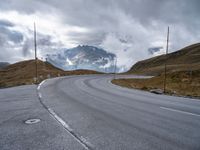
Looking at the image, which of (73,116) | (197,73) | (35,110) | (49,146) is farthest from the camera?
(197,73)

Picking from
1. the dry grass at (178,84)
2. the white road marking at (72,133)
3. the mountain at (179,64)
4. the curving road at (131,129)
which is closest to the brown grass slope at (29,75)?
the dry grass at (178,84)

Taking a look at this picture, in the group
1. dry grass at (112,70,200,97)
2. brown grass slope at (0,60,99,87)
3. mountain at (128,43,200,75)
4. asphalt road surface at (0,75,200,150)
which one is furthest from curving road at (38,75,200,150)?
mountain at (128,43,200,75)

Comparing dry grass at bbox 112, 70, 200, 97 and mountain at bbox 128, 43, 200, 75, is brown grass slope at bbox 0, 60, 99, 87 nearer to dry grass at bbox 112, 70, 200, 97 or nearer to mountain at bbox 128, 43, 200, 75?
dry grass at bbox 112, 70, 200, 97

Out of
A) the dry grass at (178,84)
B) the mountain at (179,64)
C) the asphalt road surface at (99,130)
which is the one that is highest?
the mountain at (179,64)

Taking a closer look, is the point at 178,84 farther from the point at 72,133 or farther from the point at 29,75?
the point at 29,75

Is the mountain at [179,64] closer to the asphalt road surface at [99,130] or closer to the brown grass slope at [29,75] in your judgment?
the brown grass slope at [29,75]

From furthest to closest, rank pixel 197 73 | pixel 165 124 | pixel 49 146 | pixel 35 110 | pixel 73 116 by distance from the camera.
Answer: pixel 197 73
pixel 35 110
pixel 73 116
pixel 165 124
pixel 49 146

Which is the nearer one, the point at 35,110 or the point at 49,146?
the point at 49,146

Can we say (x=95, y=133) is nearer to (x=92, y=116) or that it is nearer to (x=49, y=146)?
(x=49, y=146)

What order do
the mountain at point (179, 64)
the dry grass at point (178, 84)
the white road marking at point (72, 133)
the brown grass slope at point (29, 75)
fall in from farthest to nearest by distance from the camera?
1. the mountain at point (179, 64)
2. the brown grass slope at point (29, 75)
3. the dry grass at point (178, 84)
4. the white road marking at point (72, 133)

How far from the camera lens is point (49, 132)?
6.54 meters

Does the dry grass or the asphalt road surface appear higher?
the asphalt road surface

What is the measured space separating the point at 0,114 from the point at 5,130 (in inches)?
105

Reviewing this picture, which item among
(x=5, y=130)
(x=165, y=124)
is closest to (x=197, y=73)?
(x=165, y=124)
